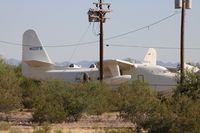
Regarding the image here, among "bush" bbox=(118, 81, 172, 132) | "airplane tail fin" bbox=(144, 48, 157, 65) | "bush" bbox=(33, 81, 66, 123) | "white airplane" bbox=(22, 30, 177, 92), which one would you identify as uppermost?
"airplane tail fin" bbox=(144, 48, 157, 65)

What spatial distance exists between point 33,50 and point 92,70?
8.96m

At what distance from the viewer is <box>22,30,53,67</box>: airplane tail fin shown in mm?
63394

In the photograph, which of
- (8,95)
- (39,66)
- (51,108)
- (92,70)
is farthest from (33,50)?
(51,108)

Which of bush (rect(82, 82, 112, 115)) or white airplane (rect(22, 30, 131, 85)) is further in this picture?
white airplane (rect(22, 30, 131, 85))

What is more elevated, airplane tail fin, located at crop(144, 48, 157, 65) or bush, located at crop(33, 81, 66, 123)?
airplane tail fin, located at crop(144, 48, 157, 65)

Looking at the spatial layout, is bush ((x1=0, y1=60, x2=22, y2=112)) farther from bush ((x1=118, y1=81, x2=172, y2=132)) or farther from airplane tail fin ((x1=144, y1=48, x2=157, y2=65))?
airplane tail fin ((x1=144, y1=48, x2=157, y2=65))

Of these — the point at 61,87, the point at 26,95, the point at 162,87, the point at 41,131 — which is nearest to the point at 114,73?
the point at 162,87

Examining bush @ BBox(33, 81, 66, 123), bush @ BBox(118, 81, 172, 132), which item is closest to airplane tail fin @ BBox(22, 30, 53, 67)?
bush @ BBox(118, 81, 172, 132)

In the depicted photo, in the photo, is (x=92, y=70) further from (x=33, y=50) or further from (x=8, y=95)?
(x=8, y=95)

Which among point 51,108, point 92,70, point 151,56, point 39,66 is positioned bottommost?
point 51,108

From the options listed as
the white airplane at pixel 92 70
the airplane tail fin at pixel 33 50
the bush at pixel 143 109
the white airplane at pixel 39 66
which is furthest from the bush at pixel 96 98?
the airplane tail fin at pixel 33 50

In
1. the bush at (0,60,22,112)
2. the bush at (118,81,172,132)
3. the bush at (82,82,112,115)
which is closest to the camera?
the bush at (118,81,172,132)

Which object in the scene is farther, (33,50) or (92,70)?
(33,50)

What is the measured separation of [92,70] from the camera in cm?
5756
